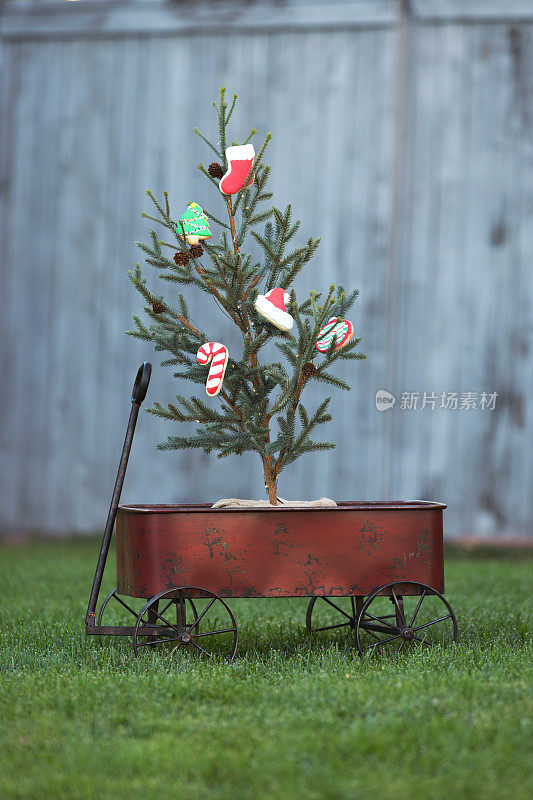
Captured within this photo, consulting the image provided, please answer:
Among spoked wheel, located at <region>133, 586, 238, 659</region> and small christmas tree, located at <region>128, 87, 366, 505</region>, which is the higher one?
small christmas tree, located at <region>128, 87, 366, 505</region>

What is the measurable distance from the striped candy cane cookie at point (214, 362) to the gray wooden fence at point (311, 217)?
4783 millimetres

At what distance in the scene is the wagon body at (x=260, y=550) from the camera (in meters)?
4.78

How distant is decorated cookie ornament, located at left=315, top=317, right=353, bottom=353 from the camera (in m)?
5.21

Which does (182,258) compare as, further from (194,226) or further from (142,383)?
→ (142,383)

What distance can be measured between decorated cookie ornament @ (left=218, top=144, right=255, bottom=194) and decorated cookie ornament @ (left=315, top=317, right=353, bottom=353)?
0.90 meters

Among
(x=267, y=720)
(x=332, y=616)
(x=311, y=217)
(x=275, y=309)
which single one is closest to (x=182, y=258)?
(x=275, y=309)

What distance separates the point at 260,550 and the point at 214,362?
3.31 ft

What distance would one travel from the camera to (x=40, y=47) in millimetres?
10242

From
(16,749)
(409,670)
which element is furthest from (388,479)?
(16,749)

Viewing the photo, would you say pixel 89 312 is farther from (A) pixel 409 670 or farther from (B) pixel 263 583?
(A) pixel 409 670

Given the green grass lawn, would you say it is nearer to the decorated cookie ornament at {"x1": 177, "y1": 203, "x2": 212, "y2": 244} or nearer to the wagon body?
the wagon body

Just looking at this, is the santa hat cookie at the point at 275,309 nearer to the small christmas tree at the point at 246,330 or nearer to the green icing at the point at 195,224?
the small christmas tree at the point at 246,330

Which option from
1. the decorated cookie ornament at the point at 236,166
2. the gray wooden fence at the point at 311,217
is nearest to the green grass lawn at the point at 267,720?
the decorated cookie ornament at the point at 236,166

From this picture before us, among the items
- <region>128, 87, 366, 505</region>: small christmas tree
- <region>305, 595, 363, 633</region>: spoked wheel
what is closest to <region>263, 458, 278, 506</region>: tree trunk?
<region>128, 87, 366, 505</region>: small christmas tree
